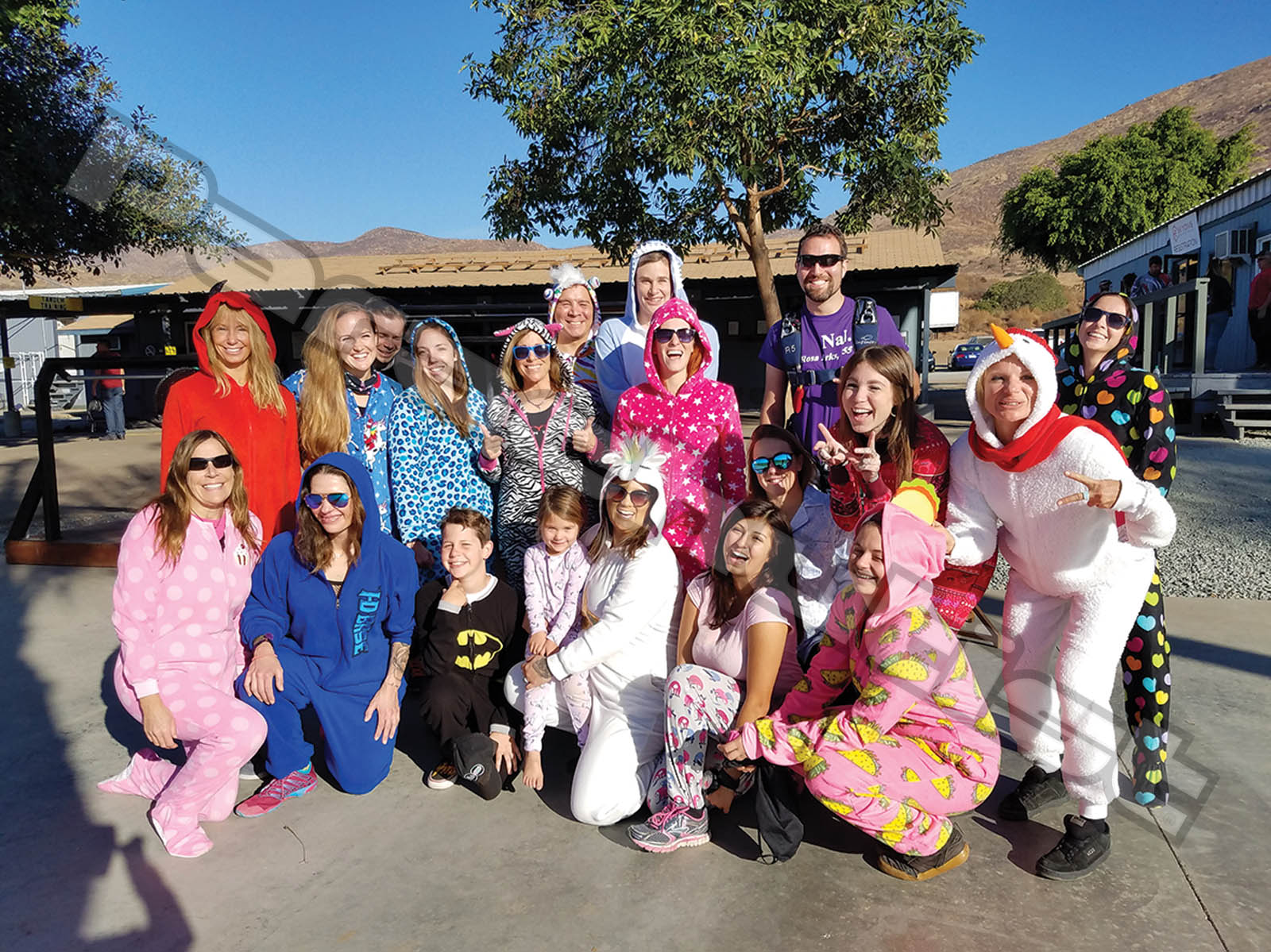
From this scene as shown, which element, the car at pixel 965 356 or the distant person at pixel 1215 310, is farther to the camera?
the car at pixel 965 356

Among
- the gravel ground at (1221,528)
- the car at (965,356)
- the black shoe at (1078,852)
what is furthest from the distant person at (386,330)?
the car at (965,356)

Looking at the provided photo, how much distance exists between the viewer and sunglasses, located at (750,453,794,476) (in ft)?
10.3

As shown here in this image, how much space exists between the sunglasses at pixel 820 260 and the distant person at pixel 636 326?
64 cm

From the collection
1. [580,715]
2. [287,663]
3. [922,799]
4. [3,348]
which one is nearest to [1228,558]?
[922,799]

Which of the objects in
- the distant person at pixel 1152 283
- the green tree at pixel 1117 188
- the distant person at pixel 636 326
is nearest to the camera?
the distant person at pixel 636 326

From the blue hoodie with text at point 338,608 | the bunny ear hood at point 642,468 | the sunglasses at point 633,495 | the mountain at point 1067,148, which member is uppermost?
the mountain at point 1067,148

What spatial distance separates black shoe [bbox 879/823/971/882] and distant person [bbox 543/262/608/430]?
7.56 ft

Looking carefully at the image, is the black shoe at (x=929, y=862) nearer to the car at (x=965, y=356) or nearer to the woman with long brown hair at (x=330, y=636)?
the woman with long brown hair at (x=330, y=636)

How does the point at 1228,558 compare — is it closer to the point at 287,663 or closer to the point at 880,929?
the point at 880,929

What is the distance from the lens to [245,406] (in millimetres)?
3512

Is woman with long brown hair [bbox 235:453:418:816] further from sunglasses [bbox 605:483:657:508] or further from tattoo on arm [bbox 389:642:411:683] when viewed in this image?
sunglasses [bbox 605:483:657:508]

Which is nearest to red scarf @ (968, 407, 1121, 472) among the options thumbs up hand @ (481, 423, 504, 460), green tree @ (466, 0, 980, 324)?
thumbs up hand @ (481, 423, 504, 460)

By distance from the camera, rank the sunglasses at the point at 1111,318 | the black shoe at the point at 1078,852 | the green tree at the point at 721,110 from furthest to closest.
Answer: the green tree at the point at 721,110 < the sunglasses at the point at 1111,318 < the black shoe at the point at 1078,852

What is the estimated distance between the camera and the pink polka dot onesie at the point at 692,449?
3371 millimetres
